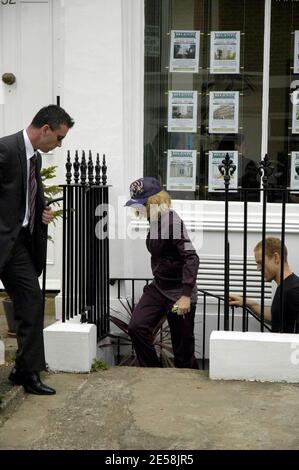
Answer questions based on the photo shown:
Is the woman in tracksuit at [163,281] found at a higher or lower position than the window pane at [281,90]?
lower

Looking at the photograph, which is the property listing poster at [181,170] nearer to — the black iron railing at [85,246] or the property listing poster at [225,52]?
the property listing poster at [225,52]

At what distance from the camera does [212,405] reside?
14.3 feet

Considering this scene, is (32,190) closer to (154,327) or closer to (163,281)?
(163,281)

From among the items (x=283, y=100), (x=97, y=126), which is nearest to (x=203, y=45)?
(x=283, y=100)

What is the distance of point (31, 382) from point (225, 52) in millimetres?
3792

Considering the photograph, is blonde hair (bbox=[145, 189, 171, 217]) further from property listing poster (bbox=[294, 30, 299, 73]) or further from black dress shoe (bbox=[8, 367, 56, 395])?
property listing poster (bbox=[294, 30, 299, 73])

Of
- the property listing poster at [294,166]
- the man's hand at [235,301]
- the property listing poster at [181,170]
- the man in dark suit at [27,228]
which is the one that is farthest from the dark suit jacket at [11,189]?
the property listing poster at [294,166]

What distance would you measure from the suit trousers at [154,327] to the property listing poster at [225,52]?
241 centimetres

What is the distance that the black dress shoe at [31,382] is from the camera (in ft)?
14.9

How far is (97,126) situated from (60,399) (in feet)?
8.95

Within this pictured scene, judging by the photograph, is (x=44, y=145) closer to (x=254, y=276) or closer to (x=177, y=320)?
(x=177, y=320)

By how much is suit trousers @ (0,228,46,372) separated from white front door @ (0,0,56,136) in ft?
9.06

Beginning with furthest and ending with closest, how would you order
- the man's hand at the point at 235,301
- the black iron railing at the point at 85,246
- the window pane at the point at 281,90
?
the window pane at the point at 281,90
the man's hand at the point at 235,301
the black iron railing at the point at 85,246

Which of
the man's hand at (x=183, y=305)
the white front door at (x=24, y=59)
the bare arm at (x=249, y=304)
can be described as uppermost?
the white front door at (x=24, y=59)
